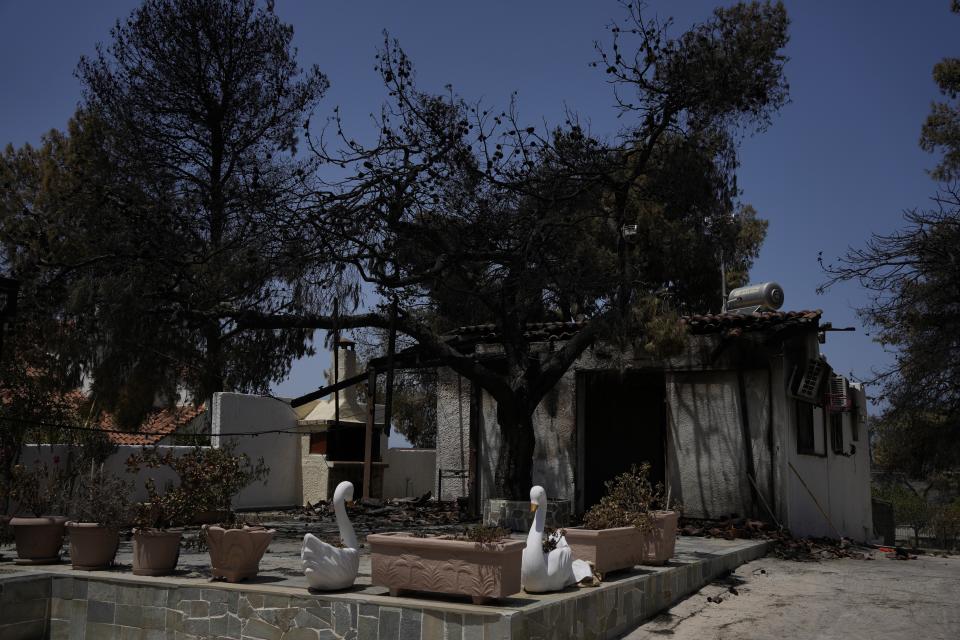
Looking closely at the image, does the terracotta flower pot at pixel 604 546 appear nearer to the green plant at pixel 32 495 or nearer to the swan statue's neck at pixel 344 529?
the swan statue's neck at pixel 344 529

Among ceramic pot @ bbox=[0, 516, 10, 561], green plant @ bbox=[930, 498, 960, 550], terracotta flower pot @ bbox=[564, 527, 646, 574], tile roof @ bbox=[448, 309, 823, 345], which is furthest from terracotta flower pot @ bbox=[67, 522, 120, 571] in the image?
green plant @ bbox=[930, 498, 960, 550]

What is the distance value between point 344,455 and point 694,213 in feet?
32.6

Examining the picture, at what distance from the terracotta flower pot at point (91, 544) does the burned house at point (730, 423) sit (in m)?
6.48

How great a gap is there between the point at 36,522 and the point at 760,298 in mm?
10783

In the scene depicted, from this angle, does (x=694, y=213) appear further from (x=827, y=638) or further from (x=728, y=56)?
(x=827, y=638)

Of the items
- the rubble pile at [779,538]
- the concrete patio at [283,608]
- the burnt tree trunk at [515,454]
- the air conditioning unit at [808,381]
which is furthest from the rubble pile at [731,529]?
the concrete patio at [283,608]

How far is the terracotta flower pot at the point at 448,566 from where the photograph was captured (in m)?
5.77

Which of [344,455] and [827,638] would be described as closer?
[827,638]

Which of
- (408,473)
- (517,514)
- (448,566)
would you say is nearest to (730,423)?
(517,514)

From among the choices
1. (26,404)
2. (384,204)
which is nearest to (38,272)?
(26,404)

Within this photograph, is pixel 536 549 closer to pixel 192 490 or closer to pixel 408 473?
pixel 192 490

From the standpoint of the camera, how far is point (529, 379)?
12141 mm

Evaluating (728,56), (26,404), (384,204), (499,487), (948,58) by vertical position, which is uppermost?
(948,58)

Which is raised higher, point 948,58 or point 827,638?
point 948,58
